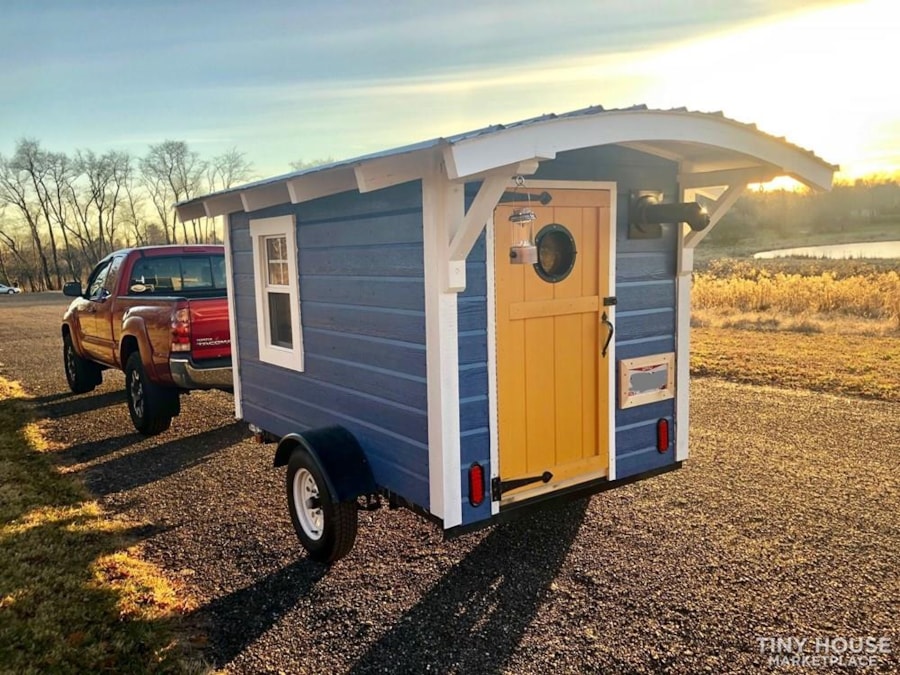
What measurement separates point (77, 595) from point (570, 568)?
2.63m

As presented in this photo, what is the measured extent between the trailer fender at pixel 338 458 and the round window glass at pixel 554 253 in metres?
1.51

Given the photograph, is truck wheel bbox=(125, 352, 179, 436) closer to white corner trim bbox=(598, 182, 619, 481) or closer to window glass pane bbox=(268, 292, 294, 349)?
window glass pane bbox=(268, 292, 294, 349)

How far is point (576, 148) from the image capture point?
9.98 feet

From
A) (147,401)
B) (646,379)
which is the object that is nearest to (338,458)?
(646,379)

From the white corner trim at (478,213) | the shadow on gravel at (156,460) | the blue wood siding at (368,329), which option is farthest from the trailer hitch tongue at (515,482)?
the shadow on gravel at (156,460)

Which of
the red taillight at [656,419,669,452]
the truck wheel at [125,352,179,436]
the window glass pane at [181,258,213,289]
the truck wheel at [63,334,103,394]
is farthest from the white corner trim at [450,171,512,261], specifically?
the truck wheel at [63,334,103,394]

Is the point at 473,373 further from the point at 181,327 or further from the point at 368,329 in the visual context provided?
the point at 181,327

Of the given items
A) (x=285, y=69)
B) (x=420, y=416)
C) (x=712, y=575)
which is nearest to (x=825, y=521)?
(x=712, y=575)

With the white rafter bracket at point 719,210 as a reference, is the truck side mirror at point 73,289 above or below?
below

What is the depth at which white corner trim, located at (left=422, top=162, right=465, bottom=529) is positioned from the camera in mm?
3238

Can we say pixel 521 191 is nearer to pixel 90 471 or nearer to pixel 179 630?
pixel 179 630

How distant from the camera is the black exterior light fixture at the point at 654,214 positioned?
3.99 meters

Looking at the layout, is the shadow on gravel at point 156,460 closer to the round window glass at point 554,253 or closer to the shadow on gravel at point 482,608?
the shadow on gravel at point 482,608

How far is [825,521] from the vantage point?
14.1ft
